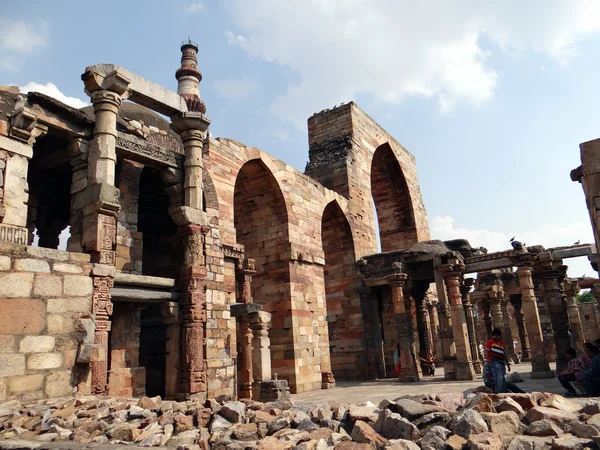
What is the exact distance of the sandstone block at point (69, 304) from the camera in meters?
6.18

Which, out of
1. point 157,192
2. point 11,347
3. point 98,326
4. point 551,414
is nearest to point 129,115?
point 157,192

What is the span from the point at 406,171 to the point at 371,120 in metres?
3.27

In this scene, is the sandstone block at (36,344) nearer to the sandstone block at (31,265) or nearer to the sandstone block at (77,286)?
the sandstone block at (77,286)

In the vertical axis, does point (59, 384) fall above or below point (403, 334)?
below

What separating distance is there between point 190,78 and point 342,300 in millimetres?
16841

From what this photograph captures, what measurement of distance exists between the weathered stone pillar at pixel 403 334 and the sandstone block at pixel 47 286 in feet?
31.6

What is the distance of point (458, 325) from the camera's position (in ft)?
42.6

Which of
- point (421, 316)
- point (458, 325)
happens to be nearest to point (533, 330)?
point (458, 325)

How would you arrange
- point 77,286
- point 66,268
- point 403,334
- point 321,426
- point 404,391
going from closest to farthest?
1. point 321,426
2. point 66,268
3. point 77,286
4. point 404,391
5. point 403,334

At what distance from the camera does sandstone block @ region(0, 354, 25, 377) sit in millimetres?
5582

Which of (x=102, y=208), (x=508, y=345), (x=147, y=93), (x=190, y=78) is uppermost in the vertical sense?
(x=190, y=78)

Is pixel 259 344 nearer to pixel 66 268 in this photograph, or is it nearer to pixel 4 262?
pixel 66 268

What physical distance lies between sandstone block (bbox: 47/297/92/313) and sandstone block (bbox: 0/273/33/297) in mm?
333

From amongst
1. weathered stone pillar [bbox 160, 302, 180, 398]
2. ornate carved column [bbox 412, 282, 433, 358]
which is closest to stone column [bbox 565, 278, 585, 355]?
ornate carved column [bbox 412, 282, 433, 358]
